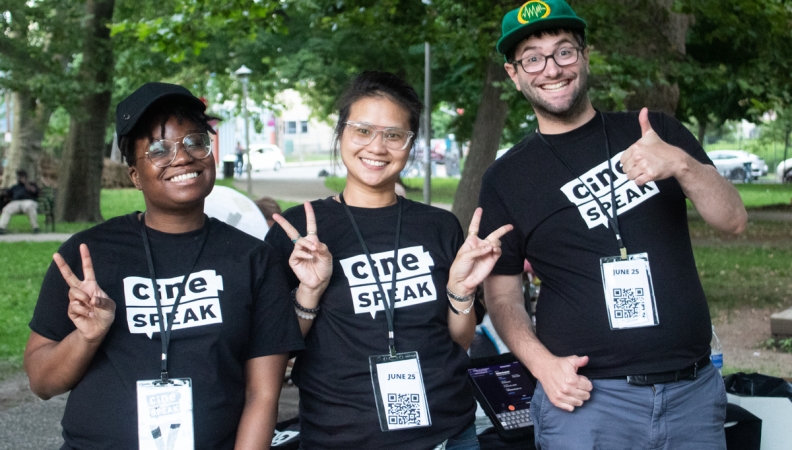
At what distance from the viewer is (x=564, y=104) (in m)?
2.83

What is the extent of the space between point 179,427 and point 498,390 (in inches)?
67.3

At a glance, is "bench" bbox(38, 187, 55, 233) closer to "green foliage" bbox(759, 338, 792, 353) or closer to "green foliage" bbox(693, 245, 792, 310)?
"green foliage" bbox(693, 245, 792, 310)

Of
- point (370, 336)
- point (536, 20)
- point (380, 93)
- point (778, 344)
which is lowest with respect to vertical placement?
point (778, 344)

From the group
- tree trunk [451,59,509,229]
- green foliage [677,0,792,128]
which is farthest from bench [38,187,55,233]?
green foliage [677,0,792,128]

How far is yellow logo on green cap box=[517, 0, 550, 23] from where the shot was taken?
2.84 metres

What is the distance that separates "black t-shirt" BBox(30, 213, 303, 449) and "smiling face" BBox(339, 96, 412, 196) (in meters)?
0.42

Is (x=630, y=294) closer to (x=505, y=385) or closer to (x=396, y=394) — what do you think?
(x=396, y=394)

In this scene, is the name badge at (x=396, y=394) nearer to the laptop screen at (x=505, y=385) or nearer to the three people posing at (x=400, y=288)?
the three people posing at (x=400, y=288)

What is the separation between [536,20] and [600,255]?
31.1 inches

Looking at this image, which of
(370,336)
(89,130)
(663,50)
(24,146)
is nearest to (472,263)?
(370,336)

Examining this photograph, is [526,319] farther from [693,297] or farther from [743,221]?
[743,221]

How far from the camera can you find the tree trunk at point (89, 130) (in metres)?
17.7

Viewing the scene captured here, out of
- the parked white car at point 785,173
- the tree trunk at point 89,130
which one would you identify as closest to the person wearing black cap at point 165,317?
the tree trunk at point 89,130

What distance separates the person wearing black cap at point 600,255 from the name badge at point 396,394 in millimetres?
450
